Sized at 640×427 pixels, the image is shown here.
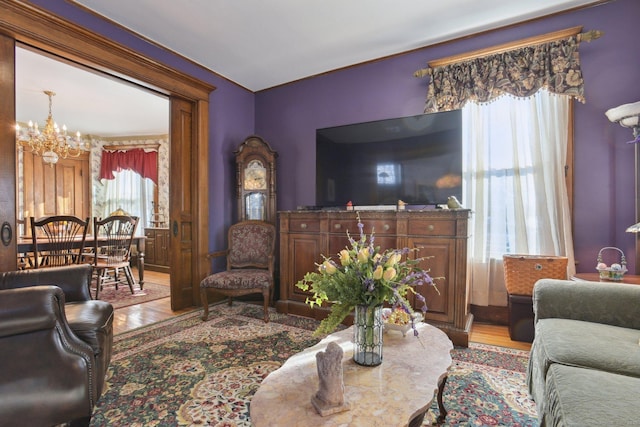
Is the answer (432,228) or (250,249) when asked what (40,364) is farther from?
(432,228)

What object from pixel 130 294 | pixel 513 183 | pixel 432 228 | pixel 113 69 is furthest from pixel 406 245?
pixel 130 294

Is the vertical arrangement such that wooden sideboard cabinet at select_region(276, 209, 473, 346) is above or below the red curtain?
below

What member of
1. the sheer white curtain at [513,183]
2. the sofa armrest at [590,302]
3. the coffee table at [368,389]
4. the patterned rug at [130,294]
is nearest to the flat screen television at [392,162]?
the sheer white curtain at [513,183]

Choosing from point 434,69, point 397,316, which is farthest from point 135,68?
point 397,316

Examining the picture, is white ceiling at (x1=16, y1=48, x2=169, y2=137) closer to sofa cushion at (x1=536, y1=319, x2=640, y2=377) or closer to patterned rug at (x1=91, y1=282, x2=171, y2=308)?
patterned rug at (x1=91, y1=282, x2=171, y2=308)

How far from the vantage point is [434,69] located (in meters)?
2.95

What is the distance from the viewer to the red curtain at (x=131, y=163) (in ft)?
20.0

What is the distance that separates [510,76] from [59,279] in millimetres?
3662

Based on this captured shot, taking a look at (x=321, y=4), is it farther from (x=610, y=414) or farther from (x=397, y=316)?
(x=610, y=414)

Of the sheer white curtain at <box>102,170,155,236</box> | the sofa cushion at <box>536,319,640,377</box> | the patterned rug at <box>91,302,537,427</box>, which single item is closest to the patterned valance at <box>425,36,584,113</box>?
the sofa cushion at <box>536,319,640,377</box>

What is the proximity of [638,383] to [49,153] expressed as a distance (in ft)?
21.8

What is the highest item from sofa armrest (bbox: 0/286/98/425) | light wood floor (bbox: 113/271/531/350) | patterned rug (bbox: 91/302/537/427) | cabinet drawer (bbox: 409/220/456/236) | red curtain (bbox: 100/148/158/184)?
red curtain (bbox: 100/148/158/184)

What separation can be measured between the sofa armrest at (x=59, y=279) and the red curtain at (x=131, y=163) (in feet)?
14.9

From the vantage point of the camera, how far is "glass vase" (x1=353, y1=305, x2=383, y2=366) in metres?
1.25
